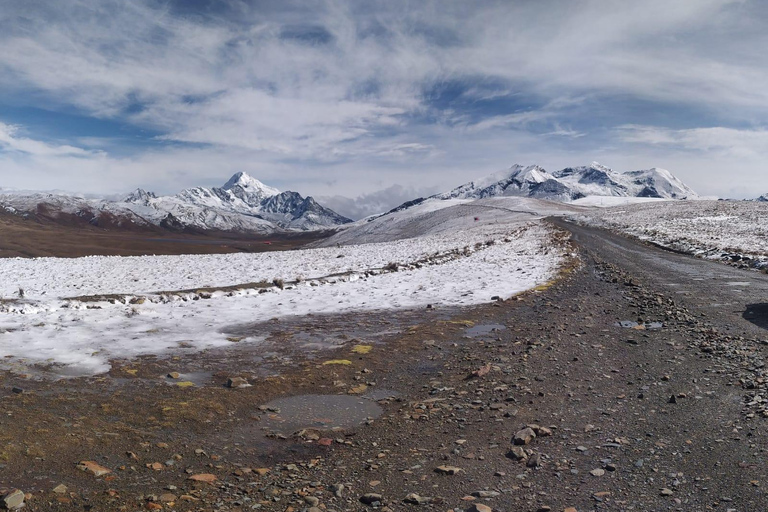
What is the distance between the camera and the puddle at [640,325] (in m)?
12.0

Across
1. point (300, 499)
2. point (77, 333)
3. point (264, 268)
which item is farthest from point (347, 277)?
point (300, 499)

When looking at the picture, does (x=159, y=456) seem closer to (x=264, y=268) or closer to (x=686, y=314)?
(x=686, y=314)

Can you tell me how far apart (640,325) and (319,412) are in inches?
365

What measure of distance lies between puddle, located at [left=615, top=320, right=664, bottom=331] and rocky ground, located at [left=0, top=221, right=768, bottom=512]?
13.6 inches

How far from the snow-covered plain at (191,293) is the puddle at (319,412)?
4284 millimetres

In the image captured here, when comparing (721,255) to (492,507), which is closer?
(492,507)

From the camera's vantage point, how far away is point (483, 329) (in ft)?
42.0

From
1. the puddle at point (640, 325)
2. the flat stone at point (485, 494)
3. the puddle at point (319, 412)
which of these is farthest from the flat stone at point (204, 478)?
the puddle at point (640, 325)

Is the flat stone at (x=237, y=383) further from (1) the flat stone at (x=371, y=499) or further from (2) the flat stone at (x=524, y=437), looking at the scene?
(2) the flat stone at (x=524, y=437)

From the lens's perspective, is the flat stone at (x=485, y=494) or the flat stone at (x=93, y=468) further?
the flat stone at (x=93, y=468)

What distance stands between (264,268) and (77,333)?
1536cm

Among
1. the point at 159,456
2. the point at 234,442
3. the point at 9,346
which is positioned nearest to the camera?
the point at 159,456

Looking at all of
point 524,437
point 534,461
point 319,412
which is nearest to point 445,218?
point 319,412

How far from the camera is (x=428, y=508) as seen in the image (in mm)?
4906
